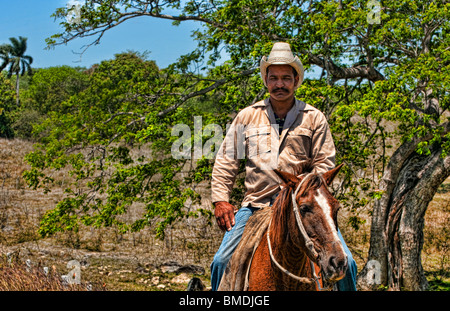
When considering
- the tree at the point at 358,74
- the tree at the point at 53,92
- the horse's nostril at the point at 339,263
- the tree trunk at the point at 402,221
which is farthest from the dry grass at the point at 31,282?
the tree at the point at 53,92

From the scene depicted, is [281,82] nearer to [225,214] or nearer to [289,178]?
[289,178]

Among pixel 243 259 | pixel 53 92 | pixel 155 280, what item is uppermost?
pixel 53 92

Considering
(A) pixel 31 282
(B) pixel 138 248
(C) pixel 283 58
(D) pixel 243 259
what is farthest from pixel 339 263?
(B) pixel 138 248

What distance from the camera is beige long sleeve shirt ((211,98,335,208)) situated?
3746 mm

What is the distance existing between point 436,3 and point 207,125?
522 centimetres

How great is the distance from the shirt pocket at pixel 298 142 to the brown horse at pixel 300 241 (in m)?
0.65

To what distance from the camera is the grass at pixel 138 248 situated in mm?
11367

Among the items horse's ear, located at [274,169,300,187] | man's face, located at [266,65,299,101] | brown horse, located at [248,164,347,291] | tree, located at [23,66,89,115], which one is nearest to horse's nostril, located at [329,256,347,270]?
brown horse, located at [248,164,347,291]

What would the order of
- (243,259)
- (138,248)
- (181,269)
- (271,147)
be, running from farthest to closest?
(138,248), (181,269), (271,147), (243,259)

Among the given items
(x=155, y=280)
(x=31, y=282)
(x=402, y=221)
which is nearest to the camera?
(x=31, y=282)

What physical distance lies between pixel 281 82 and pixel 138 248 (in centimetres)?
1191

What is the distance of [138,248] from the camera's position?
1459cm

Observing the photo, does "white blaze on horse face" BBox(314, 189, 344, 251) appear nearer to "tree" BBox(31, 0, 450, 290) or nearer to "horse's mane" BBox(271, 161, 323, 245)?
"horse's mane" BBox(271, 161, 323, 245)
